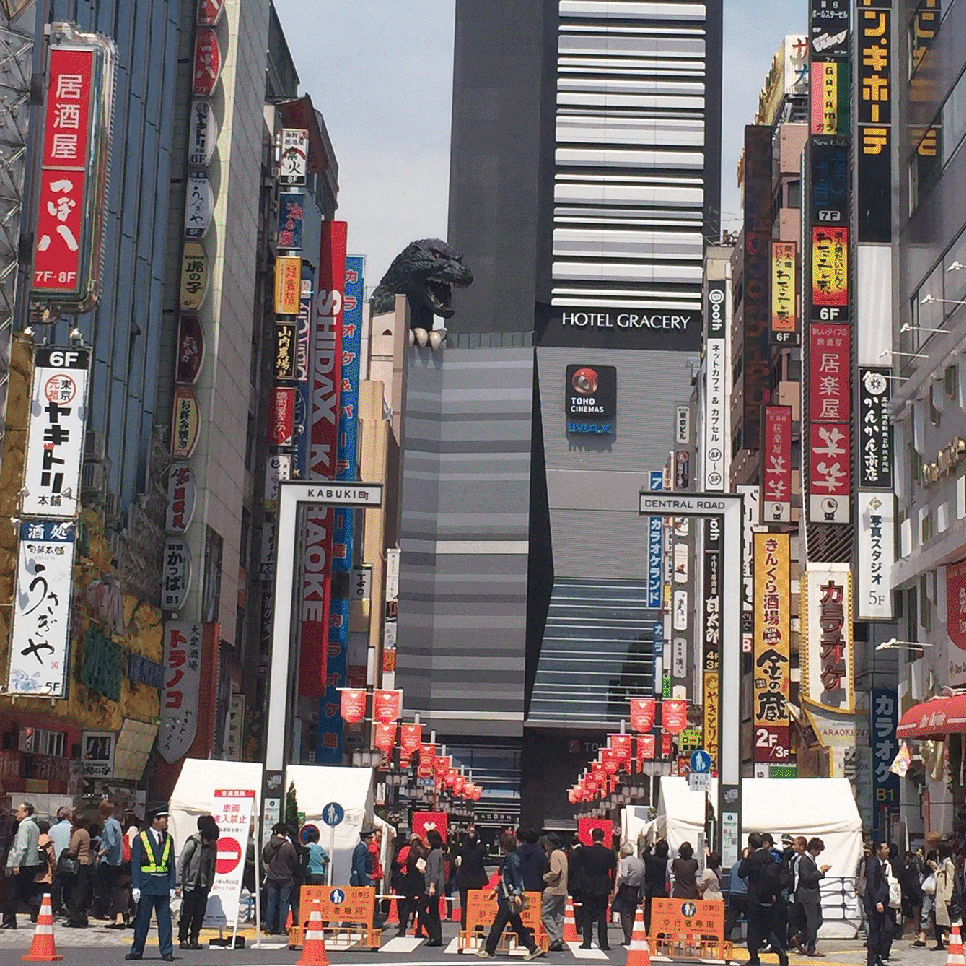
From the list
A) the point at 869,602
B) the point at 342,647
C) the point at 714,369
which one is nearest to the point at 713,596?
the point at 714,369

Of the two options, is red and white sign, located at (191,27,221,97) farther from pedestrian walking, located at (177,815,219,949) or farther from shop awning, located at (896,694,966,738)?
pedestrian walking, located at (177,815,219,949)

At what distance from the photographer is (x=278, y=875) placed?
26.6m

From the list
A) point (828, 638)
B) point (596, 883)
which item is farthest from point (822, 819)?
point (828, 638)

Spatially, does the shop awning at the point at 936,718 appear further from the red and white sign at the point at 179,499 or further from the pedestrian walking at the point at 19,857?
the red and white sign at the point at 179,499

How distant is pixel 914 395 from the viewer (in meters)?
38.5

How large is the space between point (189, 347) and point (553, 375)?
120792 mm

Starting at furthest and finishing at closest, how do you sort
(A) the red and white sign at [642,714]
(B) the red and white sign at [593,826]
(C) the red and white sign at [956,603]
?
(A) the red and white sign at [642,714] → (B) the red and white sign at [593,826] → (C) the red and white sign at [956,603]

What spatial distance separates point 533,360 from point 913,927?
13235 cm

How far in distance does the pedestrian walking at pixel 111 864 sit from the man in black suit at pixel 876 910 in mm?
11062

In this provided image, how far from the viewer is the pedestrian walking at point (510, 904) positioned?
966 inches

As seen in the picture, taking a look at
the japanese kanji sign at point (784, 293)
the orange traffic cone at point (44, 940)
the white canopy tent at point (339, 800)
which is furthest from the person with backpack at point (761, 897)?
the japanese kanji sign at point (784, 293)

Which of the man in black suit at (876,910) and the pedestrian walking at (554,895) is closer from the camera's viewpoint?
the man in black suit at (876,910)

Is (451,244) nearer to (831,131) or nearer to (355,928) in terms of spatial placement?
(831,131)

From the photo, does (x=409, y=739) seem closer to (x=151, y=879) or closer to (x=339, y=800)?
(x=339, y=800)
